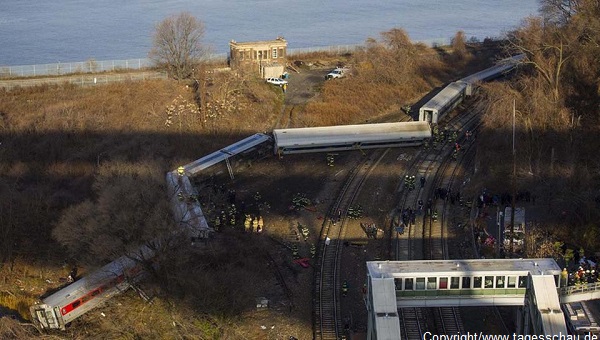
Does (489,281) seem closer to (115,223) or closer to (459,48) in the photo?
(115,223)

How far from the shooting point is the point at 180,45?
3759 cm

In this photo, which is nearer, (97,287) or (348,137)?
(97,287)

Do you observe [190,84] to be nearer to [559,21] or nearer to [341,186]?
[341,186]

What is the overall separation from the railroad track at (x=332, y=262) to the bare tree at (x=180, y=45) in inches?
609

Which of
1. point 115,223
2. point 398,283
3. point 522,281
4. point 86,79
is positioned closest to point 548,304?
point 522,281

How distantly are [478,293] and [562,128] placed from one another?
12.0 m

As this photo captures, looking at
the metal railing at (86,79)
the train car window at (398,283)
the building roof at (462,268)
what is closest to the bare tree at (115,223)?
the building roof at (462,268)

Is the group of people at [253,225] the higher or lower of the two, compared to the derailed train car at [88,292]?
higher

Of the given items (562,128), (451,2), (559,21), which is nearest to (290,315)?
(562,128)

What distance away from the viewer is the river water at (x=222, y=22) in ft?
164

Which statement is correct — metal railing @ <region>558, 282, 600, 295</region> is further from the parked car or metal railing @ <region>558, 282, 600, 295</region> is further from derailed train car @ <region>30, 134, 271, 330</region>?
the parked car

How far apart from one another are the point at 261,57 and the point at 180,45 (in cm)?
462

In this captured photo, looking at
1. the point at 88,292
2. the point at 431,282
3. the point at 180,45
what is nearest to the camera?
the point at 431,282

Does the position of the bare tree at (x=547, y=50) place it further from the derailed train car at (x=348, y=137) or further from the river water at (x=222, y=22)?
the river water at (x=222, y=22)
